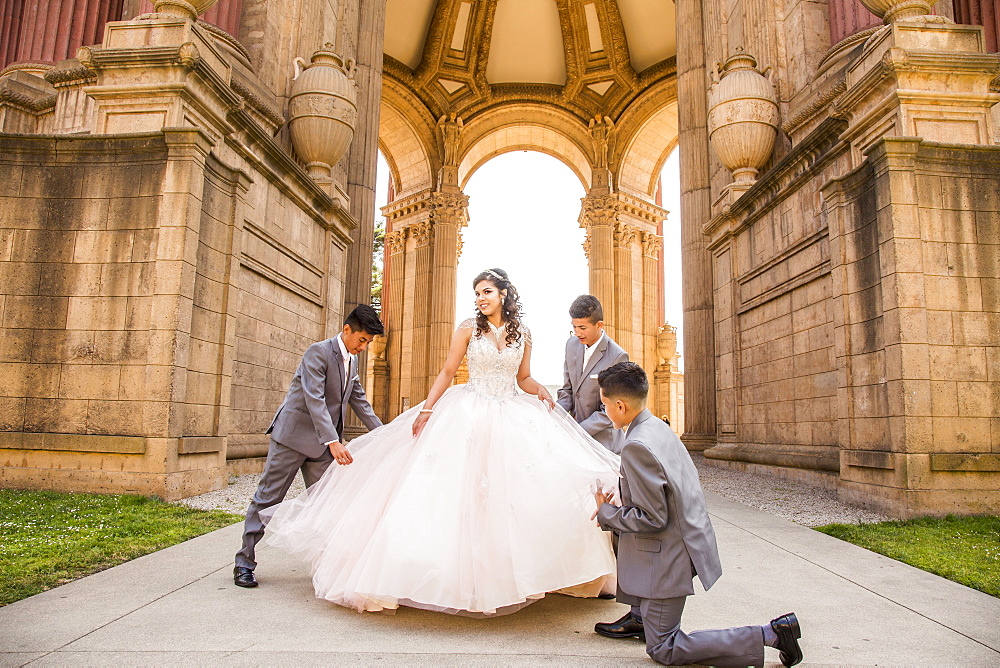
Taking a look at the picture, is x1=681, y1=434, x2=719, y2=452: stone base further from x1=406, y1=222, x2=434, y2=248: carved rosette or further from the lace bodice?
x1=406, y1=222, x2=434, y2=248: carved rosette

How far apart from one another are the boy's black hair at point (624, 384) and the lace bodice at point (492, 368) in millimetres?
967

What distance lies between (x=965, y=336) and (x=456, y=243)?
24.4 m

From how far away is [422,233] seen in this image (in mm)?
29766

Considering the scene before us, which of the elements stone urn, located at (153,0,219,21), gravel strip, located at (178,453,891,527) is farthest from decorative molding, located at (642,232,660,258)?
stone urn, located at (153,0,219,21)

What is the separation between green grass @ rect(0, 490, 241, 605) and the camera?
384 cm

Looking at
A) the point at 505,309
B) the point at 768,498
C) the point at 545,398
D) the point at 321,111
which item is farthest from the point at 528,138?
the point at 545,398

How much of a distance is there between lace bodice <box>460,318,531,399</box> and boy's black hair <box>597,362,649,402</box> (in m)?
0.97

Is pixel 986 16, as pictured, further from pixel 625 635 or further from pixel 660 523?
pixel 625 635

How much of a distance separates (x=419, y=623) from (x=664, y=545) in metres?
1.27

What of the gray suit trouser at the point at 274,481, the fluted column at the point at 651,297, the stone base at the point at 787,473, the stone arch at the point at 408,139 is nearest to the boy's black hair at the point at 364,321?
the gray suit trouser at the point at 274,481

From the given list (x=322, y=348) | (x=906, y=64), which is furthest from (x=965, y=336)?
(x=322, y=348)

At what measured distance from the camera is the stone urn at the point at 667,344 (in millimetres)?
28266

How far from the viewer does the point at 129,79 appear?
285 inches

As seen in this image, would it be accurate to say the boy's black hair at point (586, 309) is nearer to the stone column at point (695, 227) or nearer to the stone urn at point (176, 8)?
the stone urn at point (176, 8)
